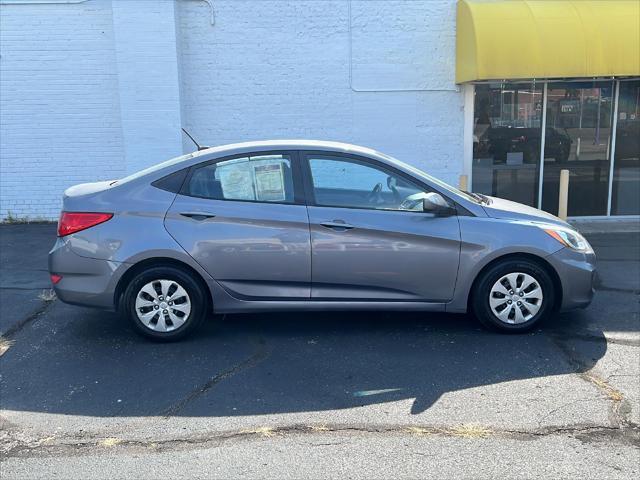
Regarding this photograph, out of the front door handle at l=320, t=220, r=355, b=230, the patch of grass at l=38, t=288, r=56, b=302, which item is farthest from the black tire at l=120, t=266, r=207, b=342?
the patch of grass at l=38, t=288, r=56, b=302

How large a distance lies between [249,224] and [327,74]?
599 cm

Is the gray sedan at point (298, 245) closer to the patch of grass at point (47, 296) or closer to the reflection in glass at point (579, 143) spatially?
the patch of grass at point (47, 296)

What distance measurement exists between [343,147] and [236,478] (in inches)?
114

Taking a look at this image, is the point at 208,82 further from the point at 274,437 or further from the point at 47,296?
the point at 274,437

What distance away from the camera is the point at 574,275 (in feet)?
16.8

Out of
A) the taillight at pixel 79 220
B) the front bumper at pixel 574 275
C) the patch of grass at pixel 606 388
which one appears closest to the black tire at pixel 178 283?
the taillight at pixel 79 220

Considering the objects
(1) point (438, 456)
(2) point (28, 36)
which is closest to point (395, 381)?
(1) point (438, 456)

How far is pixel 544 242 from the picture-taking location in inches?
199

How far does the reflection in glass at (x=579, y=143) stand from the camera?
10.2 m

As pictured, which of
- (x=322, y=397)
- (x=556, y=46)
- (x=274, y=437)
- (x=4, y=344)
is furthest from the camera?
(x=556, y=46)

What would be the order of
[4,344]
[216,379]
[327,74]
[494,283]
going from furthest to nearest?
[327,74] → [4,344] → [494,283] → [216,379]

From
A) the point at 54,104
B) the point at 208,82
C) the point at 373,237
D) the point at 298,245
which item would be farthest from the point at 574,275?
the point at 54,104

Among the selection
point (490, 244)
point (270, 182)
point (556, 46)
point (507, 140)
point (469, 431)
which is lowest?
point (469, 431)

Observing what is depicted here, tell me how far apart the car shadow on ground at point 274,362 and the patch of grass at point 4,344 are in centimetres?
5
